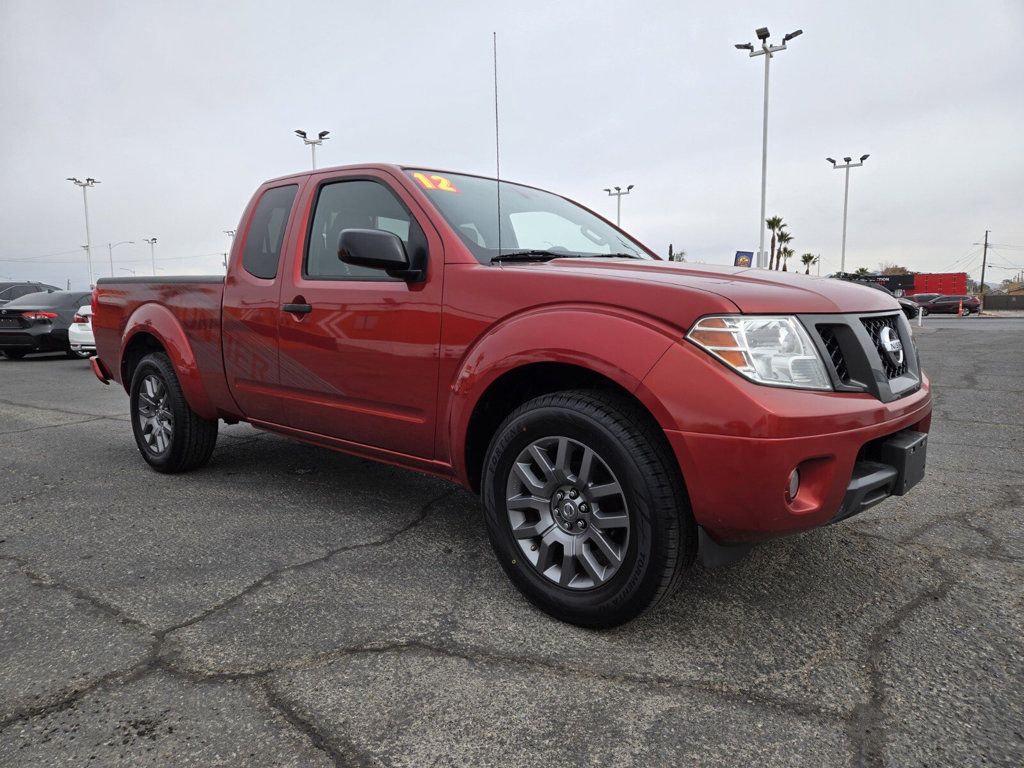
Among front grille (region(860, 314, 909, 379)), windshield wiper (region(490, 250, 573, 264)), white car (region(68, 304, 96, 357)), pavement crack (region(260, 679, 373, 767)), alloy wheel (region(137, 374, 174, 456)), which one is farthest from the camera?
white car (region(68, 304, 96, 357))

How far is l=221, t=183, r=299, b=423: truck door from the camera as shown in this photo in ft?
12.0

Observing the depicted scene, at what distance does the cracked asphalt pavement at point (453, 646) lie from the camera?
1831 millimetres

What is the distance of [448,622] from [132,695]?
99cm

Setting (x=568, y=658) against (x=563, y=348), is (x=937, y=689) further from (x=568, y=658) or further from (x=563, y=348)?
(x=563, y=348)

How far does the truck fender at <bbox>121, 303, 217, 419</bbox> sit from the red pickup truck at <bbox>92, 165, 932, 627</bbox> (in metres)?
0.60

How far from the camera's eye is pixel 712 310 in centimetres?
214

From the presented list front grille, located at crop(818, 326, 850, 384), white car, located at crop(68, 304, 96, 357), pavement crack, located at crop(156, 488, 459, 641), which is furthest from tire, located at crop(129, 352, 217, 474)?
white car, located at crop(68, 304, 96, 357)

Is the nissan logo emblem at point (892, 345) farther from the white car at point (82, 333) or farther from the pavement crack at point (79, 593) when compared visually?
the white car at point (82, 333)

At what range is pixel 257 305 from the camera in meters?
3.68

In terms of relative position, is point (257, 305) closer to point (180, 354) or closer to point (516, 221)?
point (180, 354)

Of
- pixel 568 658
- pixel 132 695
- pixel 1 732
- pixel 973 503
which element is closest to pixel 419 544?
pixel 568 658

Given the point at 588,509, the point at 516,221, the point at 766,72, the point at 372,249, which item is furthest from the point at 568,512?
the point at 766,72

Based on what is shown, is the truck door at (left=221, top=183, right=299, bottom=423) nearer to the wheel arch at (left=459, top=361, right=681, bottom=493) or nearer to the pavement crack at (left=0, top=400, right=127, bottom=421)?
the wheel arch at (left=459, top=361, right=681, bottom=493)

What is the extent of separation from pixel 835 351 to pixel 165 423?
3973 mm
